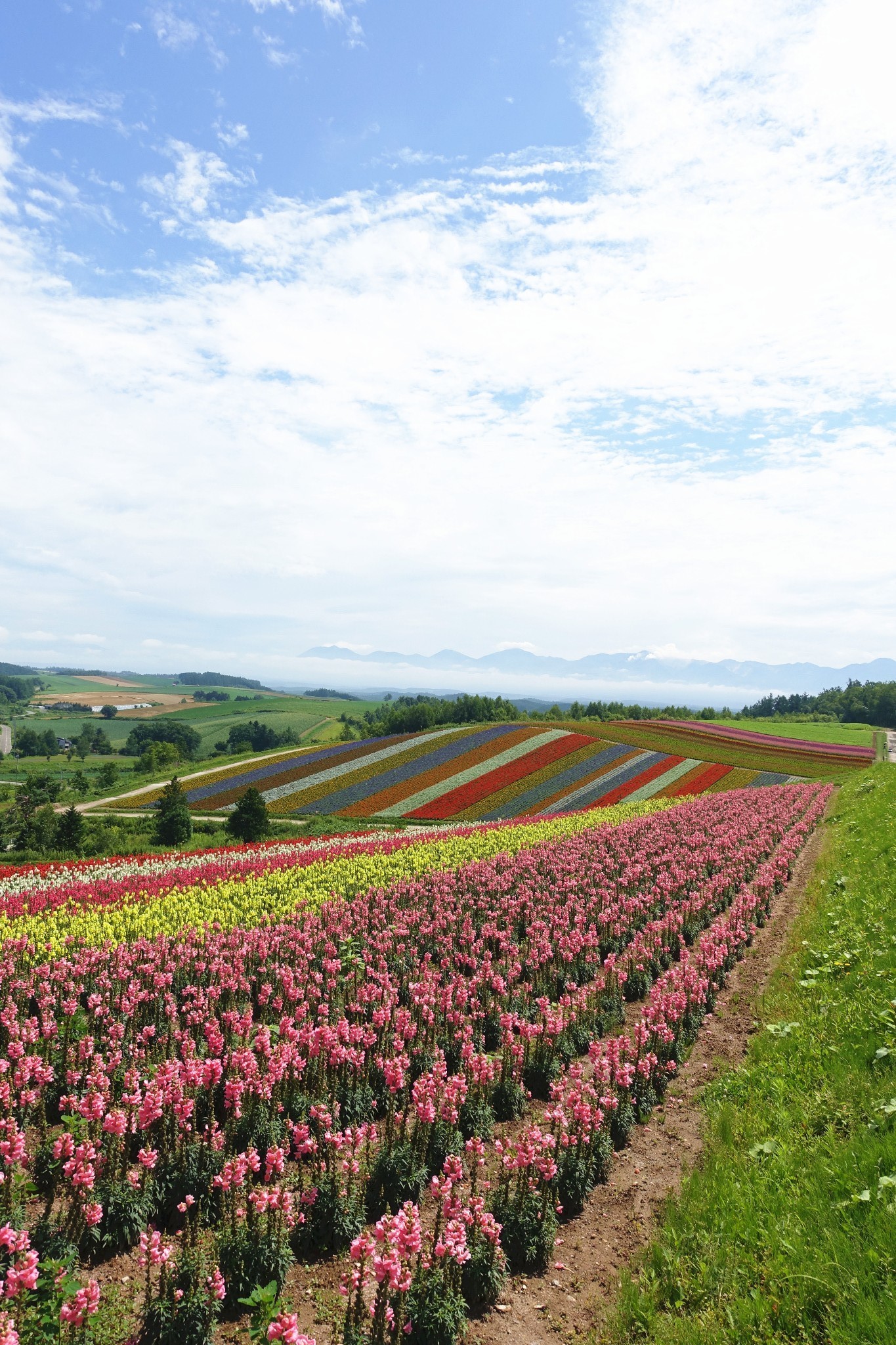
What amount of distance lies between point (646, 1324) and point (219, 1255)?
12.7 feet

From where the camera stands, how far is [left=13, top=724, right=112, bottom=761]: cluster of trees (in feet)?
380

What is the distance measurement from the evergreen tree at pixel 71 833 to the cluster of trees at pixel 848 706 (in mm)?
100367

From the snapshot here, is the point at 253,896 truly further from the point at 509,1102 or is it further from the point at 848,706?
the point at 848,706

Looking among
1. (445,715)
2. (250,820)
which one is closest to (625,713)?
(445,715)

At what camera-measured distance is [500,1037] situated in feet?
35.3

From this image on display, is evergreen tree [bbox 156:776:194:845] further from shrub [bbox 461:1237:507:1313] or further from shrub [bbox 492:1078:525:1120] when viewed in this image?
shrub [bbox 461:1237:507:1313]

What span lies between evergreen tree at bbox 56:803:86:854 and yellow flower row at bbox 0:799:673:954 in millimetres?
14275

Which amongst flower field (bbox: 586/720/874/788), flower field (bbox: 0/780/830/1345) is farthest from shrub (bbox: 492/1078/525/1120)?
flower field (bbox: 586/720/874/788)

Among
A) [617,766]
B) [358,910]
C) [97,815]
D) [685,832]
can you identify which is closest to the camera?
[358,910]

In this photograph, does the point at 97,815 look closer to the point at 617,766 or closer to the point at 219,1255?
the point at 617,766

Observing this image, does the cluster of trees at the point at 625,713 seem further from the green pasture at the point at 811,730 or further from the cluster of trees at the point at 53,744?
the cluster of trees at the point at 53,744

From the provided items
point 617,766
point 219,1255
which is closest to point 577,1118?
point 219,1255

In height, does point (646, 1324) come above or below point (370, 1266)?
above

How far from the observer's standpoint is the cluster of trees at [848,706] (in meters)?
113
